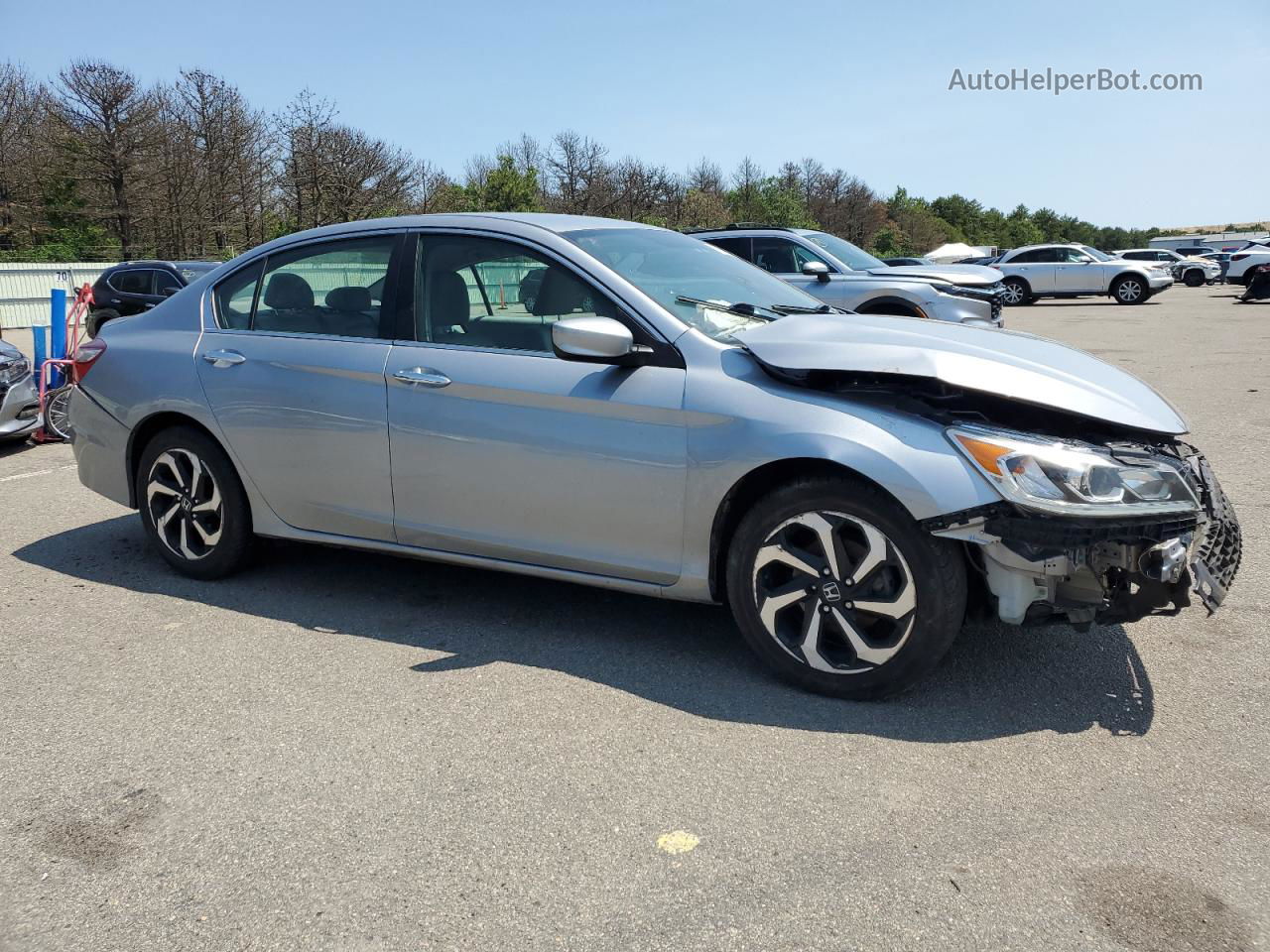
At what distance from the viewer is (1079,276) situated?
3216 centimetres

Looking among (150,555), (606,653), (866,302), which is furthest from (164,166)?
(606,653)

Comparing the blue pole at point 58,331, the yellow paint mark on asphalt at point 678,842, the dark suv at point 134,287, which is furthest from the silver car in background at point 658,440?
the dark suv at point 134,287

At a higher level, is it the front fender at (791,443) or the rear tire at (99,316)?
the rear tire at (99,316)

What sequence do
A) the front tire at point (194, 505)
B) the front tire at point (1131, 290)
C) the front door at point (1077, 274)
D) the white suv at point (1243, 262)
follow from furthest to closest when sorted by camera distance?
the white suv at point (1243, 262)
the front door at point (1077, 274)
the front tire at point (1131, 290)
the front tire at point (194, 505)

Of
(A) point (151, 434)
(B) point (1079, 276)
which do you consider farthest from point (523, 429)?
(B) point (1079, 276)

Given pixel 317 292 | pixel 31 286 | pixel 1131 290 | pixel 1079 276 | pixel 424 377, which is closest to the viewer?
pixel 424 377

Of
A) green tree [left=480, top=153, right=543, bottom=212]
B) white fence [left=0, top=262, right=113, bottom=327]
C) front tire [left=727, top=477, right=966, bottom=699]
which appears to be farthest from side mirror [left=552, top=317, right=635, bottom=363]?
green tree [left=480, top=153, right=543, bottom=212]

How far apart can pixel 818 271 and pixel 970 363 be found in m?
8.36

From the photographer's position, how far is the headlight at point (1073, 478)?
326 centimetres

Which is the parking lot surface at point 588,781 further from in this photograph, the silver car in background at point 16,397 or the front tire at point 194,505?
the silver car in background at point 16,397

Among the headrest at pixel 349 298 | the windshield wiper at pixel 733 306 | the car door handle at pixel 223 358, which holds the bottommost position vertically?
the car door handle at pixel 223 358

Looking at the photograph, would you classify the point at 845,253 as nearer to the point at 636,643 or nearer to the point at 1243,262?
the point at 636,643

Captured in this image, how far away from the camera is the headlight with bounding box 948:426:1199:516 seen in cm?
326

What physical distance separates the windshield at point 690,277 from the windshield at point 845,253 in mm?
8354
